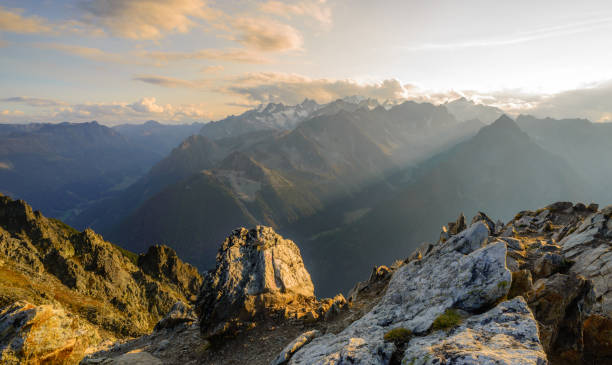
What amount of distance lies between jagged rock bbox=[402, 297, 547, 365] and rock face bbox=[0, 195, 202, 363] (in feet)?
180

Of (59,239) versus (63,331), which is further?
(59,239)

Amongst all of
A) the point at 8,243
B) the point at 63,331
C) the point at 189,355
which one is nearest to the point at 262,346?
the point at 189,355

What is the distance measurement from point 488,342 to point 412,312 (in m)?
4.63

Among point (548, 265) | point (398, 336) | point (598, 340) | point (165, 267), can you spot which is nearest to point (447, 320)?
point (398, 336)

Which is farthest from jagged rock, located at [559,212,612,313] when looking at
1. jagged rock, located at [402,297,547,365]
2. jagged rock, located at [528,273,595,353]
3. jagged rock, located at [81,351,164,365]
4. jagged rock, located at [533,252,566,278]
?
jagged rock, located at [81,351,164,365]

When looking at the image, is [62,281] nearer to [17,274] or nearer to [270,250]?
[17,274]

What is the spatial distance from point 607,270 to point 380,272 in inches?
689

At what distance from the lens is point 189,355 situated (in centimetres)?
2188

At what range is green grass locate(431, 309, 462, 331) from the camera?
10.9 metres

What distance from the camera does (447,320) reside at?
36.9 ft

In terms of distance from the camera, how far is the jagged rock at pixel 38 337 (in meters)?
15.4

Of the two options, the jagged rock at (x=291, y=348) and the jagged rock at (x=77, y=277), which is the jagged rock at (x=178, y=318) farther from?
the jagged rock at (x=77, y=277)

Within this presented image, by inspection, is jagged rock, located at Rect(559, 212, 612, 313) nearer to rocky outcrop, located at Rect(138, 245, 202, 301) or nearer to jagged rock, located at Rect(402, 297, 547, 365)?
jagged rock, located at Rect(402, 297, 547, 365)

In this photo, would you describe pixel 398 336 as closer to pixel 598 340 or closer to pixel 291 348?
pixel 291 348
